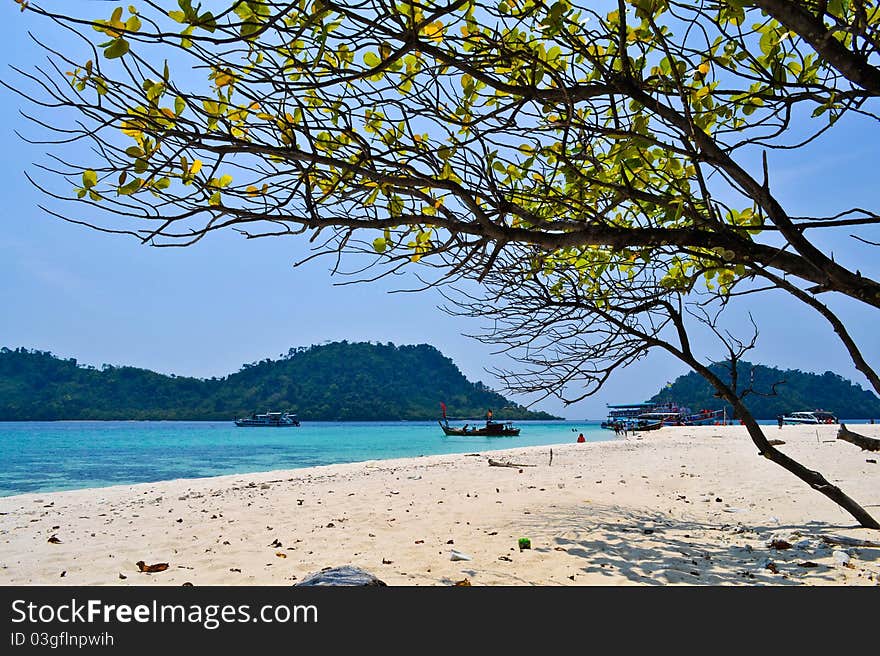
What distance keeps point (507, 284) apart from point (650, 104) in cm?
204

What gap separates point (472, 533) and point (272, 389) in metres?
130

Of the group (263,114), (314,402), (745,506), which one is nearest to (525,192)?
(263,114)

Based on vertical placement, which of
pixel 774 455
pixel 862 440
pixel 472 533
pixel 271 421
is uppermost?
pixel 862 440

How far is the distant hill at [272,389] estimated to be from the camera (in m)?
111

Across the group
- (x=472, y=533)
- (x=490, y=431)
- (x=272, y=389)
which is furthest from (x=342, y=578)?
(x=272, y=389)

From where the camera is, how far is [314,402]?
128m

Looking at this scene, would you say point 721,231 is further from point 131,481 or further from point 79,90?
point 131,481

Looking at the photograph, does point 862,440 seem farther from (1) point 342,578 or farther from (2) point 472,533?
(1) point 342,578

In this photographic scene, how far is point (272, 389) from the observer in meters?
129

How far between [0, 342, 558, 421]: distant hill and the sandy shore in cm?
9536

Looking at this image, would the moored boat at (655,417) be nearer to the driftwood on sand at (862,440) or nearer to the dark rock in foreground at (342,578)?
the driftwood on sand at (862,440)

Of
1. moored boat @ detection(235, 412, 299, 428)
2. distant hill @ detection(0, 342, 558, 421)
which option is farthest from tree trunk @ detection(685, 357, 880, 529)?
distant hill @ detection(0, 342, 558, 421)

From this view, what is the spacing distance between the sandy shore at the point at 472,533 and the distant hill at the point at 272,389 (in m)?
95.4

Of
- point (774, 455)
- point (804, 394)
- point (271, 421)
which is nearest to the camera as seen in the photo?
point (774, 455)
